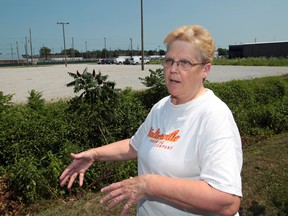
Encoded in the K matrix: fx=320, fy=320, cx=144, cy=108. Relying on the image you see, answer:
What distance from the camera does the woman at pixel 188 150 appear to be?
1.41m

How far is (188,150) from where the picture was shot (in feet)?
5.24

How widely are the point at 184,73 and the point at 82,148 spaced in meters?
3.95

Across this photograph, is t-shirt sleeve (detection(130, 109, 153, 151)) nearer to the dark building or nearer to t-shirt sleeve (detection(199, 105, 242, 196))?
t-shirt sleeve (detection(199, 105, 242, 196))

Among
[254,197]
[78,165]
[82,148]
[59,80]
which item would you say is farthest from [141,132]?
[59,80]

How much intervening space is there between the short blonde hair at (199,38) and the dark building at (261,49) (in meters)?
75.4

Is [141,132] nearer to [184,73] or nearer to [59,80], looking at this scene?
[184,73]

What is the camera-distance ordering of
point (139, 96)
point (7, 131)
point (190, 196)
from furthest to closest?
point (139, 96) < point (7, 131) < point (190, 196)

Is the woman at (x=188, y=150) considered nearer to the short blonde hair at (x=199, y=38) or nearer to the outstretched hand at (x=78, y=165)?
the short blonde hair at (x=199, y=38)

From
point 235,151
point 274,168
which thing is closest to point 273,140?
point 274,168

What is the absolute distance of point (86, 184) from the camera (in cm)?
505

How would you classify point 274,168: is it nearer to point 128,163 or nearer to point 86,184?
point 128,163

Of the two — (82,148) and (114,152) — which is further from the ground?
(114,152)

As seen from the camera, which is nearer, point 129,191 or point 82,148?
point 129,191

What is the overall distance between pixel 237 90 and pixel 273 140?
2.63 meters
